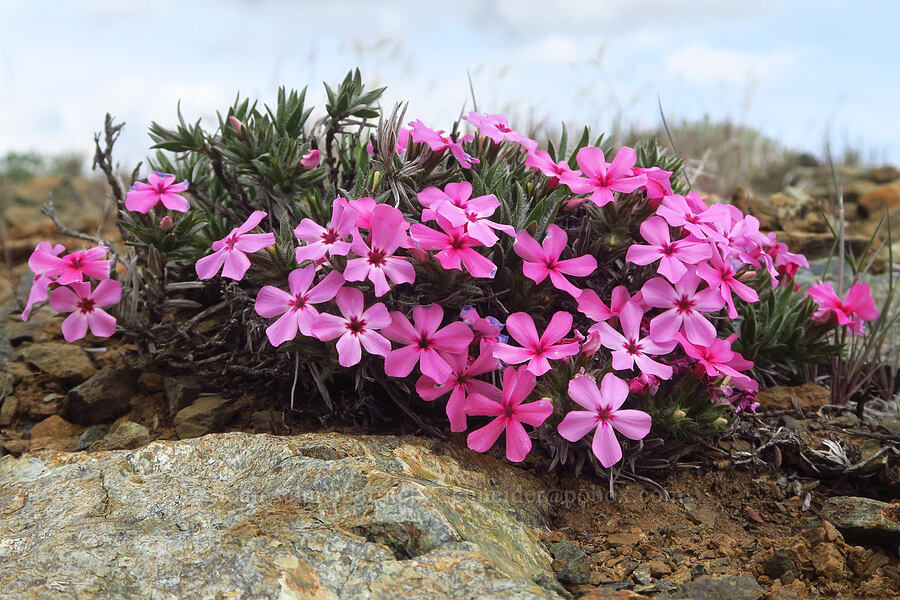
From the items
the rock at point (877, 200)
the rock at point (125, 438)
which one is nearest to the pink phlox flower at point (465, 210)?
the rock at point (125, 438)

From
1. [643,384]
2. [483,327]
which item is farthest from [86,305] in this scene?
[643,384]

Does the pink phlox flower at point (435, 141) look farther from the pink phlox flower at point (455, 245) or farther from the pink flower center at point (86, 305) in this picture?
the pink flower center at point (86, 305)

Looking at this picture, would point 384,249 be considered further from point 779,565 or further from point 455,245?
point 779,565

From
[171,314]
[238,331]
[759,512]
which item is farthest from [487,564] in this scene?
[171,314]

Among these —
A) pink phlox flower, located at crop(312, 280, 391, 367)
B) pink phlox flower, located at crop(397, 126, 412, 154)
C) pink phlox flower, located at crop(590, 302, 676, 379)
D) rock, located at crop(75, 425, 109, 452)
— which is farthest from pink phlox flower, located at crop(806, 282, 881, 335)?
rock, located at crop(75, 425, 109, 452)

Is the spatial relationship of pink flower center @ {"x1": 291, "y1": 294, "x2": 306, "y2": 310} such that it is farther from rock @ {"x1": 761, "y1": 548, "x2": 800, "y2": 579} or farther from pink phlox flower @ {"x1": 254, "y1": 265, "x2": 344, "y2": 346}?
rock @ {"x1": 761, "y1": 548, "x2": 800, "y2": 579}
